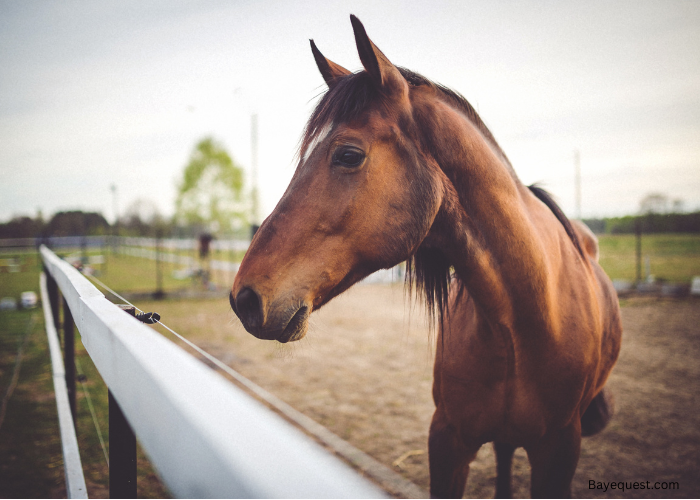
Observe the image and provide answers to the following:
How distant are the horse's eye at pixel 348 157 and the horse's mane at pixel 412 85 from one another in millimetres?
137

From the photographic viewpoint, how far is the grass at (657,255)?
14.1 metres

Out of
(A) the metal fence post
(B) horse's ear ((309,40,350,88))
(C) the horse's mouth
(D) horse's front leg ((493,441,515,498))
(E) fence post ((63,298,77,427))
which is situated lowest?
(D) horse's front leg ((493,441,515,498))

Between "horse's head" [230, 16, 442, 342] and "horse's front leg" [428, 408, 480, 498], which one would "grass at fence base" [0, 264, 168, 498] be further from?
"horse's front leg" [428, 408, 480, 498]

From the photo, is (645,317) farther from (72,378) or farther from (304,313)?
(72,378)

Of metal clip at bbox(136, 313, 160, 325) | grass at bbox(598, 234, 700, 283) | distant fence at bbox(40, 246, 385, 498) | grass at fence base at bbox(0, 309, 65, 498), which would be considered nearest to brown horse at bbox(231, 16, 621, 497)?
metal clip at bbox(136, 313, 160, 325)

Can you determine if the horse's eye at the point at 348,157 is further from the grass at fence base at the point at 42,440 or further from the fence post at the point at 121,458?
the grass at fence base at the point at 42,440

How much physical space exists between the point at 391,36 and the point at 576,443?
3.24m

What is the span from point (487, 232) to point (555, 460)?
4.81ft

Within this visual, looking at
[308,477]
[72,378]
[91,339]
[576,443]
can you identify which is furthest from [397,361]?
[308,477]

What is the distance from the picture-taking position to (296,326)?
4.00 feet

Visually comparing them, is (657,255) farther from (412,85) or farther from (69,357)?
(69,357)

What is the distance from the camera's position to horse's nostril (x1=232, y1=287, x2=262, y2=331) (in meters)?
1.15

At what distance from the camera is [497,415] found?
1.78m

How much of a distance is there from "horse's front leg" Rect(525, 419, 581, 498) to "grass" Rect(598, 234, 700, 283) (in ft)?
46.2
